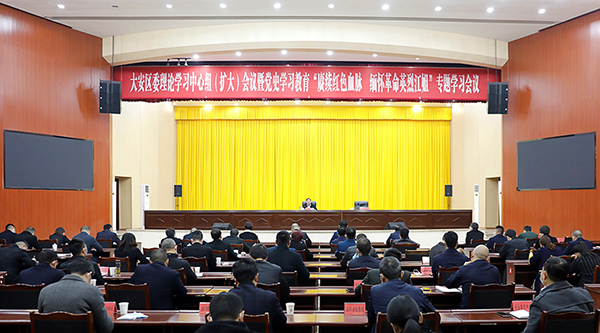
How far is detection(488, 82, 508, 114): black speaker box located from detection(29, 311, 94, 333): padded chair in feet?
33.2

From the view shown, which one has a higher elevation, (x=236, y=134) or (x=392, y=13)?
(x=392, y=13)

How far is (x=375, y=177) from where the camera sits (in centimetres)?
1831

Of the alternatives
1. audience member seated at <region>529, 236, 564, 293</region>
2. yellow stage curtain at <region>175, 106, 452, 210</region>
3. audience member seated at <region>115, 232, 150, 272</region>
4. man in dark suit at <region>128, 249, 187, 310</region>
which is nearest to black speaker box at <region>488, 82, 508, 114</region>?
audience member seated at <region>529, 236, 564, 293</region>

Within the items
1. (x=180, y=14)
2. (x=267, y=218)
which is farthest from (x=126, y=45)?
(x=267, y=218)

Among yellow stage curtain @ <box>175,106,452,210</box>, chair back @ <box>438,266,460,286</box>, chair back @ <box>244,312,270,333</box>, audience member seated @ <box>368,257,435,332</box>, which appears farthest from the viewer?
yellow stage curtain @ <box>175,106,452,210</box>

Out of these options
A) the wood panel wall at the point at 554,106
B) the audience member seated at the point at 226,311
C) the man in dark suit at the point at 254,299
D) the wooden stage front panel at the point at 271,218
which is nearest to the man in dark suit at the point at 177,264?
the man in dark suit at the point at 254,299

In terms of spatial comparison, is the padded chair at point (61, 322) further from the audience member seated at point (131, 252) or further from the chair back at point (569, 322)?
the audience member seated at point (131, 252)

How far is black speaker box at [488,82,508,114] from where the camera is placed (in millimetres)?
11055

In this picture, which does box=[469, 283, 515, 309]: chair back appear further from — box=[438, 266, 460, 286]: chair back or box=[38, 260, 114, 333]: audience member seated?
box=[38, 260, 114, 333]: audience member seated

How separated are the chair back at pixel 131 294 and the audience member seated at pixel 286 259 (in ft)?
4.94

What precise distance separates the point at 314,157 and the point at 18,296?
14912 mm

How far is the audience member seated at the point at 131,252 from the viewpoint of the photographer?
223 inches

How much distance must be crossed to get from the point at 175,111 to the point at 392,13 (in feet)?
→ 33.3

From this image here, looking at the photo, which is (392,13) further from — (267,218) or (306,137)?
(306,137)
